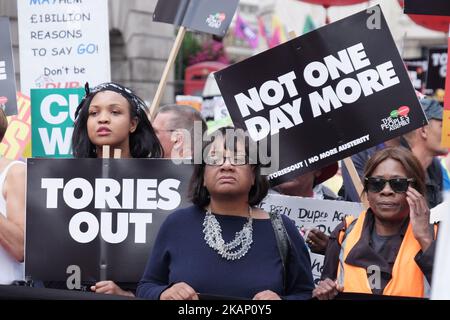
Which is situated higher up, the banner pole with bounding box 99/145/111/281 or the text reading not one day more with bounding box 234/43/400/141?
the text reading not one day more with bounding box 234/43/400/141

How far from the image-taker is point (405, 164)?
14.0 ft

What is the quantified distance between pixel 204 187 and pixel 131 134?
97cm

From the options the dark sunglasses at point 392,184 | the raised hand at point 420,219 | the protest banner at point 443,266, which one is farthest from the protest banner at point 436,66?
the protest banner at point 443,266

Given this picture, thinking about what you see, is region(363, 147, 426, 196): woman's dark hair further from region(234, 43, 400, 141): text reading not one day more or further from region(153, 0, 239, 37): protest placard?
region(153, 0, 239, 37): protest placard

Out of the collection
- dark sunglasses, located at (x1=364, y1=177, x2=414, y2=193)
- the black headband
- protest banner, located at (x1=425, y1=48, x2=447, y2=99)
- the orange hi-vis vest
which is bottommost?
the orange hi-vis vest

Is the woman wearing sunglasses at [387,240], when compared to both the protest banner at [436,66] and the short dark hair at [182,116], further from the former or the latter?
the protest banner at [436,66]

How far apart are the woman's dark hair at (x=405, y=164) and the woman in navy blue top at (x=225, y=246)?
509 millimetres

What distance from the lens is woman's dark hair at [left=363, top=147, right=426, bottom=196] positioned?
13.9 ft

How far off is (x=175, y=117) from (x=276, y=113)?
52.1 inches

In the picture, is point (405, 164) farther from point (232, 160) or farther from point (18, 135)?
point (18, 135)

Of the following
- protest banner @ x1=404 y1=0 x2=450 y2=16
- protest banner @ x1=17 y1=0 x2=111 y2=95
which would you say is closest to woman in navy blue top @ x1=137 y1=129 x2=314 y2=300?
protest banner @ x1=404 y1=0 x2=450 y2=16

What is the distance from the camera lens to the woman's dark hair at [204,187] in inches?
160

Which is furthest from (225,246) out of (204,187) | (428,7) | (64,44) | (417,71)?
(417,71)

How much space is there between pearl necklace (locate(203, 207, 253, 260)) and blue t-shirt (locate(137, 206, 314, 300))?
1 centimetres
